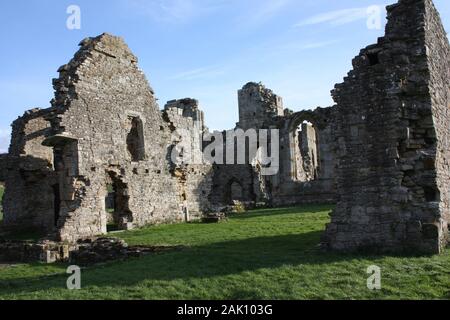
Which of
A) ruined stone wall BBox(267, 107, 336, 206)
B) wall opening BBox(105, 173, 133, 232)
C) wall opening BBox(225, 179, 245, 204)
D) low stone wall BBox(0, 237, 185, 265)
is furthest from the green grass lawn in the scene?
wall opening BBox(225, 179, 245, 204)

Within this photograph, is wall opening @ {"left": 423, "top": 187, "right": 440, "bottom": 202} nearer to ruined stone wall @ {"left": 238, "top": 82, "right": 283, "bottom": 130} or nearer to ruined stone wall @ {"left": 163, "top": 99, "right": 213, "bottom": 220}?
ruined stone wall @ {"left": 163, "top": 99, "right": 213, "bottom": 220}

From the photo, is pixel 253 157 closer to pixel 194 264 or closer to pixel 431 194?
pixel 431 194

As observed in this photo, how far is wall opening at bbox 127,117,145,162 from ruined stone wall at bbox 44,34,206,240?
1.9 inches

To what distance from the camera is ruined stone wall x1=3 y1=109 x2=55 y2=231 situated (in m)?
22.7

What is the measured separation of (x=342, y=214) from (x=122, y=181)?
12054 millimetres

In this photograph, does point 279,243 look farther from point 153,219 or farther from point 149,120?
point 149,120

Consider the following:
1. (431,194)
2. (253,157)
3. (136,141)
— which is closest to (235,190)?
(253,157)

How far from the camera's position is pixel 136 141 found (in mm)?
22359

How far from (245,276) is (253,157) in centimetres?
2638

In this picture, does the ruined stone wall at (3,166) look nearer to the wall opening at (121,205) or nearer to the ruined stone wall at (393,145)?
the wall opening at (121,205)

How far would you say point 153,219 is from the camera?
21.9 m

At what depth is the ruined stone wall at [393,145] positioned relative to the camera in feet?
34.0

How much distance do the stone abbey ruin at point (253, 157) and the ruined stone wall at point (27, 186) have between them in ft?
0.18

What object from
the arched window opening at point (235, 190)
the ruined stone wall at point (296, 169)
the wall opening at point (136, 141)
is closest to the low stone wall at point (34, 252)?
the wall opening at point (136, 141)
